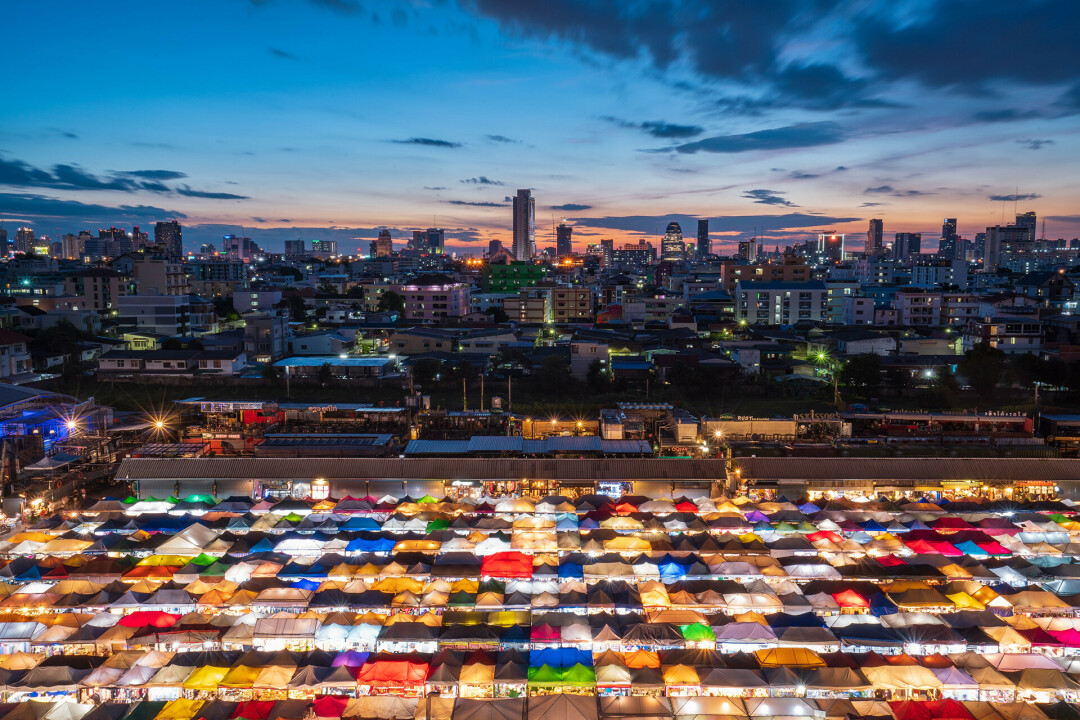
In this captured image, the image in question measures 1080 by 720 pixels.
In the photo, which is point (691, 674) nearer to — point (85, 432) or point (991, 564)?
point (991, 564)

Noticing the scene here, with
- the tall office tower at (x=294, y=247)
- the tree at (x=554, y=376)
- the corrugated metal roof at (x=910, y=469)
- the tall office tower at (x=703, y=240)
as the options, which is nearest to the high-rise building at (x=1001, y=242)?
the tall office tower at (x=703, y=240)

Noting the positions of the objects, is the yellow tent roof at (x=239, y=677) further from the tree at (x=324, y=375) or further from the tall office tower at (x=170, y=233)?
the tall office tower at (x=170, y=233)

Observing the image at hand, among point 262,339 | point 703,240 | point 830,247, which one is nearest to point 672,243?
point 703,240

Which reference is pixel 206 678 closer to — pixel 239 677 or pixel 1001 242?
pixel 239 677

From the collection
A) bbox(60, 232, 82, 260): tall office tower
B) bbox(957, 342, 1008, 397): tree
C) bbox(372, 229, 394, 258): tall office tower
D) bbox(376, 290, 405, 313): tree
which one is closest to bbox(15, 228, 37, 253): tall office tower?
bbox(60, 232, 82, 260): tall office tower

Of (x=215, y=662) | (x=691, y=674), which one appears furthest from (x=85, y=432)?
(x=691, y=674)
